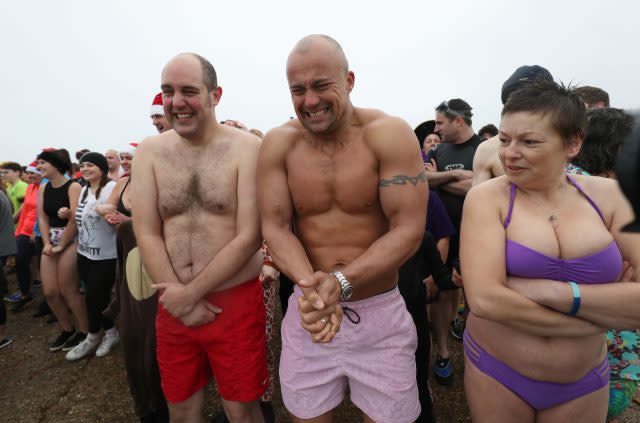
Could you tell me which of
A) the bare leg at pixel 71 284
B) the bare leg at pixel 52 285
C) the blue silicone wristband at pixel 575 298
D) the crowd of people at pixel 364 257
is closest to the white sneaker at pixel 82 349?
the bare leg at pixel 71 284

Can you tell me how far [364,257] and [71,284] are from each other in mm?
4051

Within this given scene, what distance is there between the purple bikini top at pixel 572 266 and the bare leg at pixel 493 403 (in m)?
0.55

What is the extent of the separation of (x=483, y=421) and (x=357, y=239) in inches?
41.3

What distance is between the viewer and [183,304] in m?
1.92

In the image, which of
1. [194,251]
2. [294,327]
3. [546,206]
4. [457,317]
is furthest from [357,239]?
[457,317]

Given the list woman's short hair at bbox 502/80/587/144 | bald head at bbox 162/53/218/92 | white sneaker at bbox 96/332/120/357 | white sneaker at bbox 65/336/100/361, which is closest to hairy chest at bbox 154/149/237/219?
bald head at bbox 162/53/218/92

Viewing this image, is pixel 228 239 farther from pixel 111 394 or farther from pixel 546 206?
pixel 111 394

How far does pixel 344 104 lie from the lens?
169cm

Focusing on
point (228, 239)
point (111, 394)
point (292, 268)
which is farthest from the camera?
point (111, 394)

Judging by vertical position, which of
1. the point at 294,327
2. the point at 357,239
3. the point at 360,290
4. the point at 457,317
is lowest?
the point at 457,317

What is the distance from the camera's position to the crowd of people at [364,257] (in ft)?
4.55

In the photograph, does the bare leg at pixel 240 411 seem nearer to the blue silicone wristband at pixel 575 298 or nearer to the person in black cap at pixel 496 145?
the blue silicone wristband at pixel 575 298

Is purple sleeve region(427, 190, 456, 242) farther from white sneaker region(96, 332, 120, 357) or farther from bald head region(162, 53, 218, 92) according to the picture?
white sneaker region(96, 332, 120, 357)

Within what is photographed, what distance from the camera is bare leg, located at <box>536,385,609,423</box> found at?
145 cm
